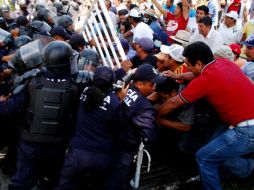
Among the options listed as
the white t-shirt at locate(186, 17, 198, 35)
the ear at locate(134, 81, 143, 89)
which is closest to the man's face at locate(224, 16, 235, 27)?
the white t-shirt at locate(186, 17, 198, 35)

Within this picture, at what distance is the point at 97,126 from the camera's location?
3609 millimetres

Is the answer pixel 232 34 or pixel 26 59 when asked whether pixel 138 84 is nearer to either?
pixel 26 59

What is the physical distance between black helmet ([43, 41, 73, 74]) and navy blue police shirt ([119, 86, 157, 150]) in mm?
801

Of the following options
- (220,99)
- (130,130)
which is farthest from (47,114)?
(220,99)

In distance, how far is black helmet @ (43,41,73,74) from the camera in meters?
3.70

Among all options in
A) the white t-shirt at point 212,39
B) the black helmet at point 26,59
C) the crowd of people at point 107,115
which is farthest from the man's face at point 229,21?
the black helmet at point 26,59

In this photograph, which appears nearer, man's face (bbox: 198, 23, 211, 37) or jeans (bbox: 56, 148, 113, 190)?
jeans (bbox: 56, 148, 113, 190)

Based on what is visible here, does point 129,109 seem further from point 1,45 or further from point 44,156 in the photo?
point 1,45

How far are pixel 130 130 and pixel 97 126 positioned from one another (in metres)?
0.47

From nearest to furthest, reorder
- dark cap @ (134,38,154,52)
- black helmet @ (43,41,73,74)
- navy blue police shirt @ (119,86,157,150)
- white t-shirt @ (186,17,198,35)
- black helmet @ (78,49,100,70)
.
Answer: black helmet @ (43,41,73,74) < navy blue police shirt @ (119,86,157,150) < black helmet @ (78,49,100,70) < dark cap @ (134,38,154,52) < white t-shirt @ (186,17,198,35)

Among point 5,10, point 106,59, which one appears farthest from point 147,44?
point 5,10

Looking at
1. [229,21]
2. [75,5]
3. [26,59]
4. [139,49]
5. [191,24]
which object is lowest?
[75,5]

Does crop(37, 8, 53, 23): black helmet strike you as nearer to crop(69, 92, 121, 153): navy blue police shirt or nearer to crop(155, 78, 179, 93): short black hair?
crop(155, 78, 179, 93): short black hair

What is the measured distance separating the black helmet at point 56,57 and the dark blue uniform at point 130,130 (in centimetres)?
79
